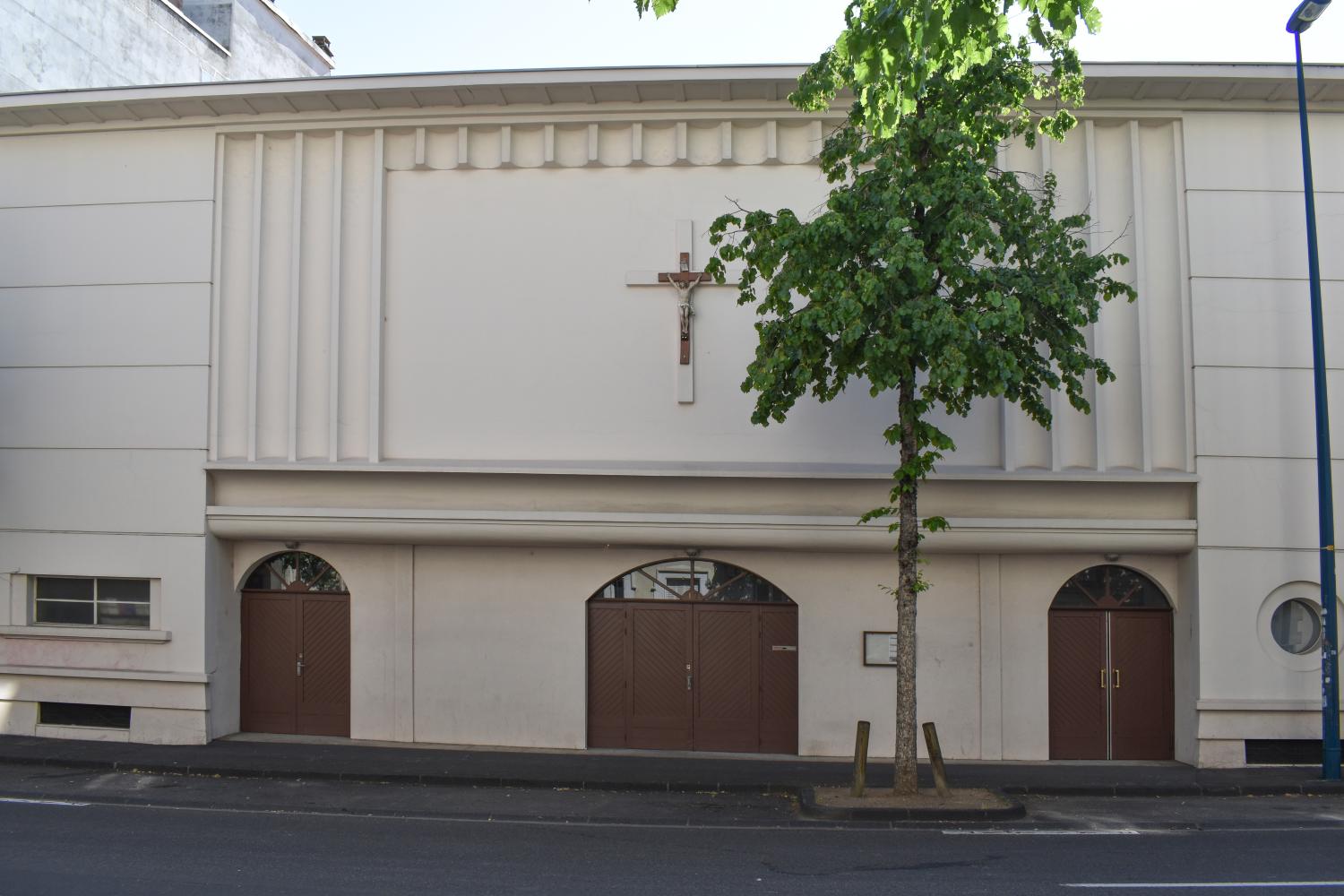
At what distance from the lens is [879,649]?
14.4 metres

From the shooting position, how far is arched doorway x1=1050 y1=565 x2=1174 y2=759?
14.5 m

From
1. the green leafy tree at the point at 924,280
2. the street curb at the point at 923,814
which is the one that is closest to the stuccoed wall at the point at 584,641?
the green leafy tree at the point at 924,280

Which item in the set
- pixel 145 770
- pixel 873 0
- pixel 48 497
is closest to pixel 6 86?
pixel 48 497

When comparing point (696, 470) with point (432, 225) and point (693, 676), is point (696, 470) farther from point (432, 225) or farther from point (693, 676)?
point (432, 225)

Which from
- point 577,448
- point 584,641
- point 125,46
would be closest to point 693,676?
point 584,641

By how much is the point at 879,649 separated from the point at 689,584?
8.44ft

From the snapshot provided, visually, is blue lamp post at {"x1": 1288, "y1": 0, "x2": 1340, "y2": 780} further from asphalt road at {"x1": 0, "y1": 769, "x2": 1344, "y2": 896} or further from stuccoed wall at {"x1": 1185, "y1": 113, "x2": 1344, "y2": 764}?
asphalt road at {"x1": 0, "y1": 769, "x2": 1344, "y2": 896}

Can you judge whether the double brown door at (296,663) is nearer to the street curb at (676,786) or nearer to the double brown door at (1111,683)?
the street curb at (676,786)

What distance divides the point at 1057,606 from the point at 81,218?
45.8 feet

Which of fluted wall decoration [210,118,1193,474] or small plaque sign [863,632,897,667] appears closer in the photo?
fluted wall decoration [210,118,1193,474]

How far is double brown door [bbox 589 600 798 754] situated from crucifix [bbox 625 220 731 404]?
Result: 291 cm

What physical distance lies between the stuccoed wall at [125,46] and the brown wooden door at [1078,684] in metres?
18.0

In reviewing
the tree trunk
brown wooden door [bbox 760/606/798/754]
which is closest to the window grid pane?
brown wooden door [bbox 760/606/798/754]

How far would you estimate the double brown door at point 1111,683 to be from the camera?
47.4 ft
